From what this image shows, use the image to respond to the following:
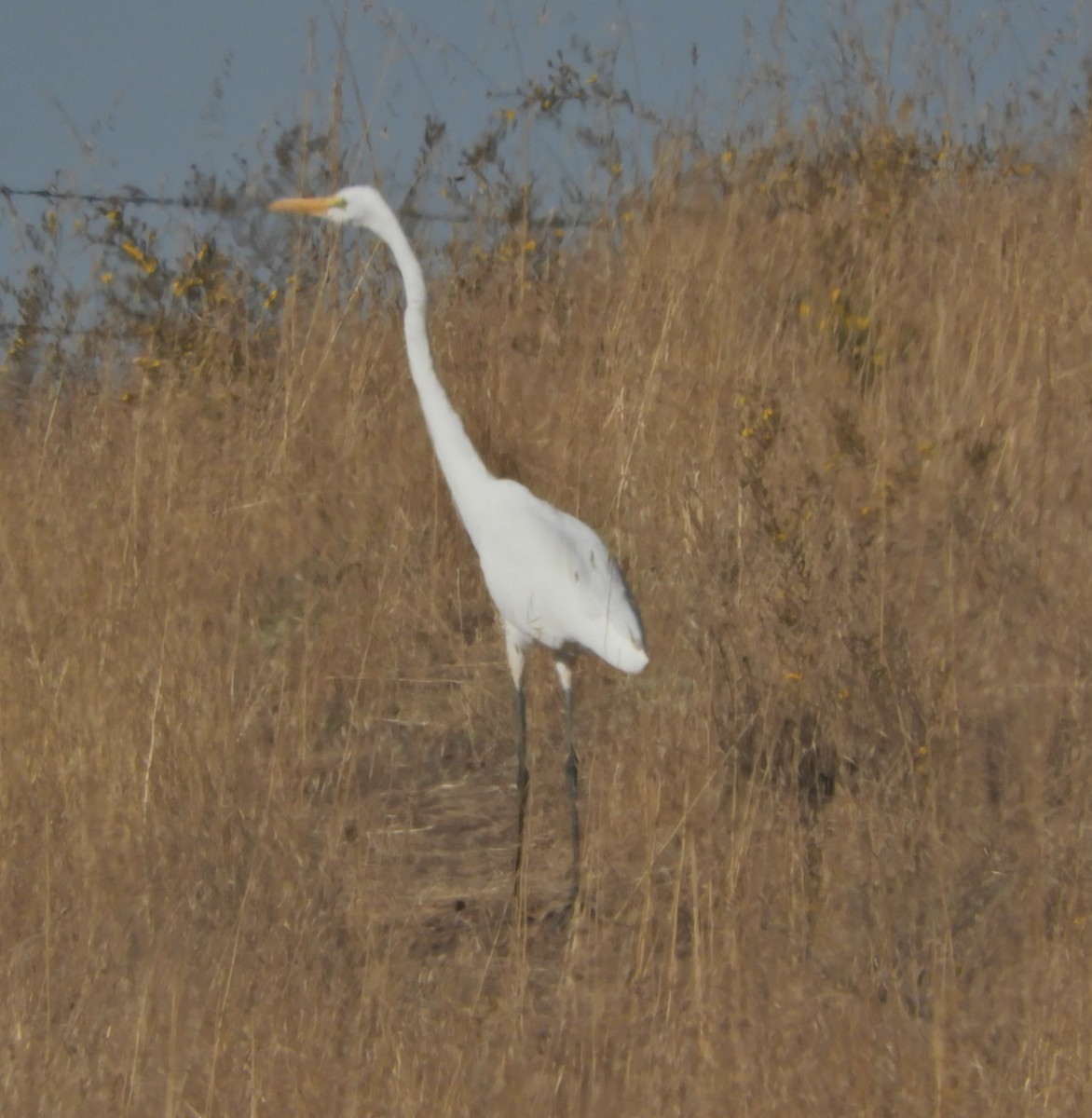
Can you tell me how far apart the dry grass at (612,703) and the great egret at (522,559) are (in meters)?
0.16

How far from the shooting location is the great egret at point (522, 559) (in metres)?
3.71

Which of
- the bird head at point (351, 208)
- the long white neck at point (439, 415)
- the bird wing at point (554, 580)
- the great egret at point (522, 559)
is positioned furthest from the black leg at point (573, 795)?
the bird head at point (351, 208)

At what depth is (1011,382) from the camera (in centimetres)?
436

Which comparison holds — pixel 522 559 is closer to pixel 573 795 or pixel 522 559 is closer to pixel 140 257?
→ pixel 573 795

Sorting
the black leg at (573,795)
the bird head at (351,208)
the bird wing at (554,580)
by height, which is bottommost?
the black leg at (573,795)

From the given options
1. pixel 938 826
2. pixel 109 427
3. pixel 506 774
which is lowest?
pixel 506 774

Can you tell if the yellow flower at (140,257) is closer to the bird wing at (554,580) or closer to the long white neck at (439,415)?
the long white neck at (439,415)

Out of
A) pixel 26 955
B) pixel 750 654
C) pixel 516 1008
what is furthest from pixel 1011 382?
pixel 26 955

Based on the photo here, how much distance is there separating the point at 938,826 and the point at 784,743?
556mm

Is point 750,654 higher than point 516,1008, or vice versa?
point 750,654

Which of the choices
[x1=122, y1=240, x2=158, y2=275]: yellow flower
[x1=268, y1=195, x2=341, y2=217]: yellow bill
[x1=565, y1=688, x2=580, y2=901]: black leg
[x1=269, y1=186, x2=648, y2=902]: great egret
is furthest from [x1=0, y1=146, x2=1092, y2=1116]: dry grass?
[x1=268, y1=195, x2=341, y2=217]: yellow bill

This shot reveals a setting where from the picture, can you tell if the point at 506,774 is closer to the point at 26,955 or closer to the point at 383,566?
the point at 383,566

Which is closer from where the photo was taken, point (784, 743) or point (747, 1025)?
point (747, 1025)

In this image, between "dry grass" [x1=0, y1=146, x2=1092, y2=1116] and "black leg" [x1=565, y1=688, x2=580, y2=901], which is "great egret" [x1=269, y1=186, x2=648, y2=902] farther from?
"dry grass" [x1=0, y1=146, x2=1092, y2=1116]
